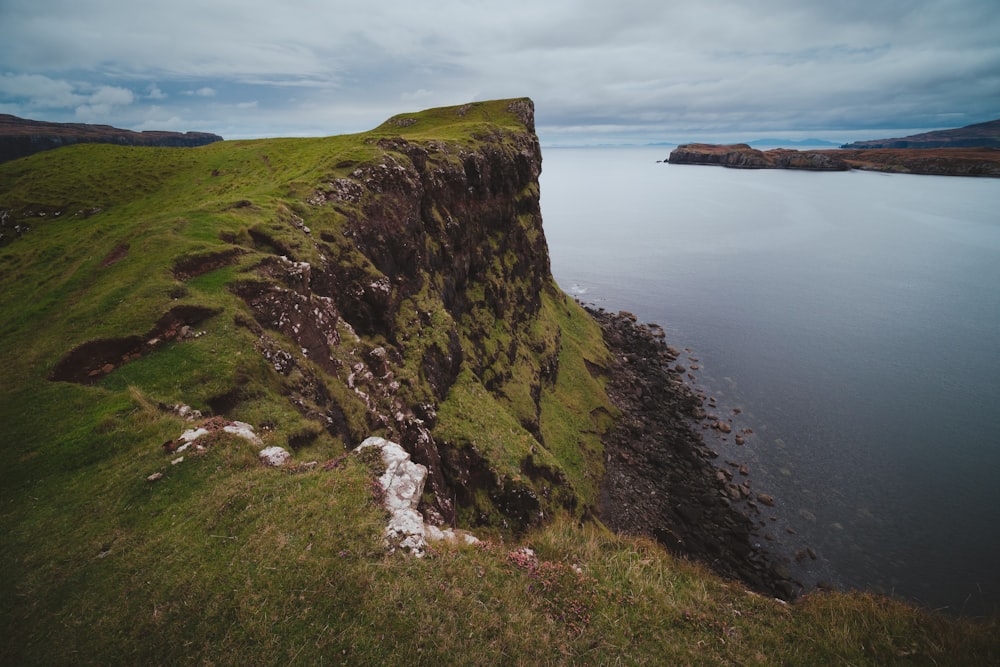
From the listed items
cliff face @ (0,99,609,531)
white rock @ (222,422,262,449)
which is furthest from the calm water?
white rock @ (222,422,262,449)

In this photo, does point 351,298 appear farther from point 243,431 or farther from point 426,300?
point 243,431

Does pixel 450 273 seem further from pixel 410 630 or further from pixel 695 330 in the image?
pixel 695 330

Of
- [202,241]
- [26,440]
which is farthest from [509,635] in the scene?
[202,241]

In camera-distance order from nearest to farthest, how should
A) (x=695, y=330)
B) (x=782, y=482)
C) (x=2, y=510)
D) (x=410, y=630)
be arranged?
(x=410, y=630), (x=2, y=510), (x=782, y=482), (x=695, y=330)

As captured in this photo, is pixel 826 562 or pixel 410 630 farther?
pixel 826 562

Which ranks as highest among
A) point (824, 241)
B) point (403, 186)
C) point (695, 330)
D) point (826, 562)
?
point (403, 186)

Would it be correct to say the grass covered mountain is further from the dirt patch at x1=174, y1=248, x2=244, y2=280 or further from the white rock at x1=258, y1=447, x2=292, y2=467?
the white rock at x1=258, y1=447, x2=292, y2=467

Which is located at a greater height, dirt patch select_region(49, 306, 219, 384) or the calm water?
dirt patch select_region(49, 306, 219, 384)
